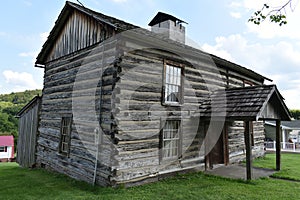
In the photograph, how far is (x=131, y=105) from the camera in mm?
7418

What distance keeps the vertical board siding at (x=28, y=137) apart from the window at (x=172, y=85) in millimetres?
6702

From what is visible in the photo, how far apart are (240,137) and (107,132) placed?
805cm

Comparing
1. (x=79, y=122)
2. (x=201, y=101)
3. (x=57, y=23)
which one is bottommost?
(x=79, y=122)

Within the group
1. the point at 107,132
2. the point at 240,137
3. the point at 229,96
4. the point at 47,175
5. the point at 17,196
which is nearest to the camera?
the point at 17,196

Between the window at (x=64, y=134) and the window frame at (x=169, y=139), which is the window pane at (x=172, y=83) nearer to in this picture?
the window frame at (x=169, y=139)

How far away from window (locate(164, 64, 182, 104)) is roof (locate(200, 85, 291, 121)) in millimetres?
1362

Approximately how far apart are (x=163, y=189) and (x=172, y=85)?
3.87 meters

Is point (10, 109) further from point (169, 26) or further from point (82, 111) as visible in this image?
point (82, 111)

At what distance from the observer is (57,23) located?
1005cm

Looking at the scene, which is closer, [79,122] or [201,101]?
[79,122]

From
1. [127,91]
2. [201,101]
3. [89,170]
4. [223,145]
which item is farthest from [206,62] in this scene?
[89,170]

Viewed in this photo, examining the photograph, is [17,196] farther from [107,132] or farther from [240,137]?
[240,137]

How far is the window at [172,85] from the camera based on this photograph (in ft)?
28.8

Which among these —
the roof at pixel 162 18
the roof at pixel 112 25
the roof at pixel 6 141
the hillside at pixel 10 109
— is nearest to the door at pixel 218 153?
the roof at pixel 112 25
